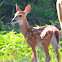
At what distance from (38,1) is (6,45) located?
15.2 ft

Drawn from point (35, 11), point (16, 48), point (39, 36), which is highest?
point (35, 11)

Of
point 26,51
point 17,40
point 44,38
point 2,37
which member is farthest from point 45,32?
point 2,37

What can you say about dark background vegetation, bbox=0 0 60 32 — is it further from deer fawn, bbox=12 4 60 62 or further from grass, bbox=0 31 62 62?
deer fawn, bbox=12 4 60 62

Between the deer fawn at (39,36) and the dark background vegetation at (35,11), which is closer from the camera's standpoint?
the deer fawn at (39,36)

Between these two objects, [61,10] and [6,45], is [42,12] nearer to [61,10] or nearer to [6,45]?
[6,45]

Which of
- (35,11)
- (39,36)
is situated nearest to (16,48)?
(39,36)

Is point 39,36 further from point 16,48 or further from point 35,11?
point 35,11

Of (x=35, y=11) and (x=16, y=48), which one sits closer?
(x=16, y=48)

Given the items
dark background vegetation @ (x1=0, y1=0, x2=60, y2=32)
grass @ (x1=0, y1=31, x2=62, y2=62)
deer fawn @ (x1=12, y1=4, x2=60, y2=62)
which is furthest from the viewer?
dark background vegetation @ (x1=0, y1=0, x2=60, y2=32)

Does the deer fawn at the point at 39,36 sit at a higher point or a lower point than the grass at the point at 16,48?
higher

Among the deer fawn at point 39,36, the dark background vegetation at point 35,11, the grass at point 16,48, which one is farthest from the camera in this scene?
the dark background vegetation at point 35,11

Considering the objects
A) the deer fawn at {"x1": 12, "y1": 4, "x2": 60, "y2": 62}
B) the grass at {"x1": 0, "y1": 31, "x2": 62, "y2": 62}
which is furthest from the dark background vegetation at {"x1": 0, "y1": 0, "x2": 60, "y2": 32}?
the deer fawn at {"x1": 12, "y1": 4, "x2": 60, "y2": 62}

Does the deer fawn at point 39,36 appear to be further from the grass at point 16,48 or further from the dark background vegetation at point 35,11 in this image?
the dark background vegetation at point 35,11

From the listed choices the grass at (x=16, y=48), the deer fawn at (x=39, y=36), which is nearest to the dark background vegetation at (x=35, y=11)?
the grass at (x=16, y=48)
